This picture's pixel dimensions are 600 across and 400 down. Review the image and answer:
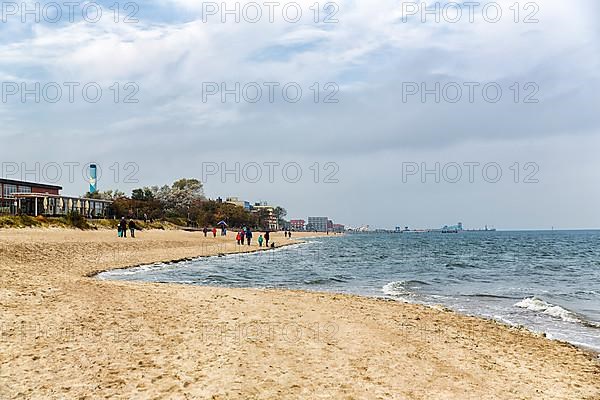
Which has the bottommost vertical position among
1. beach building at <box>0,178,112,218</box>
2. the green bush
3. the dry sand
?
the dry sand

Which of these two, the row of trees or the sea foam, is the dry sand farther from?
the row of trees

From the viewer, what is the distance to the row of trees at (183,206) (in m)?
109

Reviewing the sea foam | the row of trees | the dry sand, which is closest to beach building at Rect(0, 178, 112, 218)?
the row of trees

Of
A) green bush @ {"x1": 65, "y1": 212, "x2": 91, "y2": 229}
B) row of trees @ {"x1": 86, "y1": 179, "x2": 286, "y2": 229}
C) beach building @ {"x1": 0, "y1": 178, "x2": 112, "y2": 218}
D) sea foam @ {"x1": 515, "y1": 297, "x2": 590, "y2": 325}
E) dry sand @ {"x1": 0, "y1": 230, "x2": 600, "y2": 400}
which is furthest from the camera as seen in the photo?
row of trees @ {"x1": 86, "y1": 179, "x2": 286, "y2": 229}

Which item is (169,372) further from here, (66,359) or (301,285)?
(301,285)

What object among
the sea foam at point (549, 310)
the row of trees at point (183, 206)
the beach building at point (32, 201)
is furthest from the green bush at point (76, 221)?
the sea foam at point (549, 310)

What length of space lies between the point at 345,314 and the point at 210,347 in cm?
500

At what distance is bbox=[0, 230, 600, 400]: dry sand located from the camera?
6738mm

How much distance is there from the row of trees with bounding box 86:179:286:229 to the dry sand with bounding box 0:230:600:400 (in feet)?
285

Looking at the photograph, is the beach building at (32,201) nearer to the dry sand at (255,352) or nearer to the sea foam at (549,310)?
the dry sand at (255,352)

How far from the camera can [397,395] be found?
22.1ft

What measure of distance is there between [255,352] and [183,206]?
129 metres

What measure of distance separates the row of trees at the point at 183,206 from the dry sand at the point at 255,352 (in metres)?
86.9

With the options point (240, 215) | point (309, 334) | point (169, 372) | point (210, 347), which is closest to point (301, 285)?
point (309, 334)
